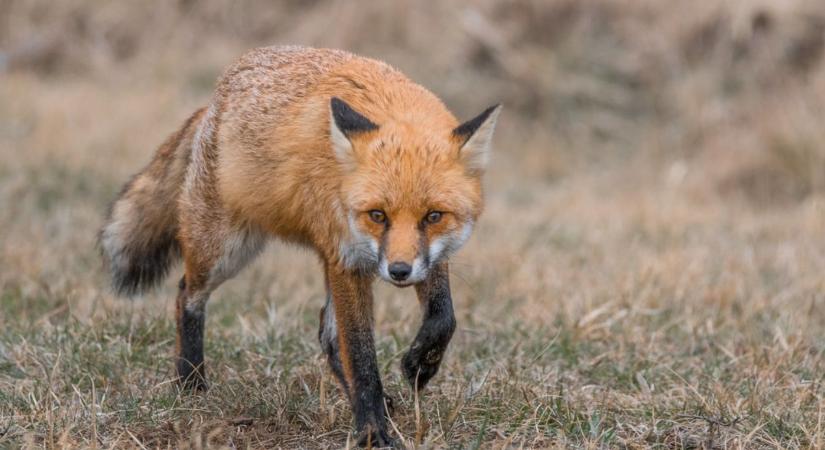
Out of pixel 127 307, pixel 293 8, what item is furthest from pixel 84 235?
pixel 293 8

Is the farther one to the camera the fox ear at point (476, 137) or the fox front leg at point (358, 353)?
the fox front leg at point (358, 353)

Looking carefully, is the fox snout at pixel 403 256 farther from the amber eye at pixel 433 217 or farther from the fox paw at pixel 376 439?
the fox paw at pixel 376 439

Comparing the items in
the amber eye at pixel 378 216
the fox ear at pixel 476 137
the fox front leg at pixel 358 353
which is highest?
the fox ear at pixel 476 137

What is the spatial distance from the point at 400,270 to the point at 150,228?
2297 millimetres

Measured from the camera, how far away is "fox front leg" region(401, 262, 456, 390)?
4445 mm

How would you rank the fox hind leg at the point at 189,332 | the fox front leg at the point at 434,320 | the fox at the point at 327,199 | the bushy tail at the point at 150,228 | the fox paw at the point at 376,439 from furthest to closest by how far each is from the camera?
1. the bushy tail at the point at 150,228
2. the fox hind leg at the point at 189,332
3. the fox front leg at the point at 434,320
4. the fox paw at the point at 376,439
5. the fox at the point at 327,199

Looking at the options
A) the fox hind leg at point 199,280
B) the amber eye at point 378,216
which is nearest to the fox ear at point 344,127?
the amber eye at point 378,216

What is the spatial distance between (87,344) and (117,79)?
9.84 m

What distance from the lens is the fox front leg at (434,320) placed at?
175 inches

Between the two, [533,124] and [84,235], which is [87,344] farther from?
[533,124]

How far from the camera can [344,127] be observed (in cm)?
409

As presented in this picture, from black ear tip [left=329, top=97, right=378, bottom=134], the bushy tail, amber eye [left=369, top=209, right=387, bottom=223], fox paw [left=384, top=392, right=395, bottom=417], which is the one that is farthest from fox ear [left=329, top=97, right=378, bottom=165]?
the bushy tail

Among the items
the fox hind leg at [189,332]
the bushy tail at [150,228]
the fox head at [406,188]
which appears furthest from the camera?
the bushy tail at [150,228]

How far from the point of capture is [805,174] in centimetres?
1107
